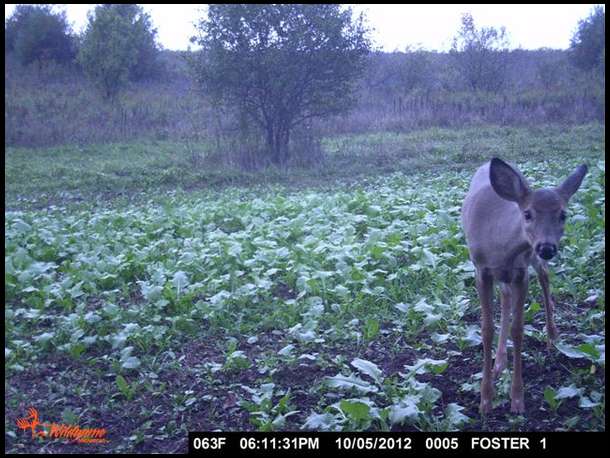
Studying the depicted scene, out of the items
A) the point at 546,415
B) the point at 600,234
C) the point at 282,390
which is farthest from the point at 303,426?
the point at 600,234

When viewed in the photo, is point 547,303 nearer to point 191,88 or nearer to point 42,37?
point 191,88

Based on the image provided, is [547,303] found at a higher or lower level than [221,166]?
higher

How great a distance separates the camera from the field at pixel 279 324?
4.18 m

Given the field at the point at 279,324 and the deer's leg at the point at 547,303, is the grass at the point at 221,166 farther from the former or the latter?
the deer's leg at the point at 547,303

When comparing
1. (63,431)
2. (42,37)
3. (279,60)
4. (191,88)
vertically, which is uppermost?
(42,37)

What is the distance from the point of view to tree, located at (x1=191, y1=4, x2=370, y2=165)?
65.8 ft

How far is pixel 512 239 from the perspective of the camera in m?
4.02

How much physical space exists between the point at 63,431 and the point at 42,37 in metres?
36.2

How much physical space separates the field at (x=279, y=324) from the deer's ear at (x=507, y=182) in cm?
114

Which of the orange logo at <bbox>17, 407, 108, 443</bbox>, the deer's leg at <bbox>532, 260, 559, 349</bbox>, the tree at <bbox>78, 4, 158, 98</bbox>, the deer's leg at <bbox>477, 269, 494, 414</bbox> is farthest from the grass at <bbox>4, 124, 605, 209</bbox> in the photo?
the deer's leg at <bbox>477, 269, 494, 414</bbox>

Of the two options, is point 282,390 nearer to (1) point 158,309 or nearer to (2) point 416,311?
(2) point 416,311

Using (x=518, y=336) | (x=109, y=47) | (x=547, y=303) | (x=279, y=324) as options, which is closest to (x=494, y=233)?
(x=518, y=336)

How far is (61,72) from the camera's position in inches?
1404

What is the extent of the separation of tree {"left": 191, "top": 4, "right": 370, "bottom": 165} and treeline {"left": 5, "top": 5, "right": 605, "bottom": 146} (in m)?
0.44
